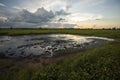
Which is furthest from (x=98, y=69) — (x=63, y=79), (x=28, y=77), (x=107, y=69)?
(x=28, y=77)

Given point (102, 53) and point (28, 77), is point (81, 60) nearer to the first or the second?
point (102, 53)

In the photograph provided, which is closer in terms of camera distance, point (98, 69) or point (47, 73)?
point (47, 73)

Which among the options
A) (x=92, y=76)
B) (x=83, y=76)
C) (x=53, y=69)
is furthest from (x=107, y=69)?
(x=53, y=69)

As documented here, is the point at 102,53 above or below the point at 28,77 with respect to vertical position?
above

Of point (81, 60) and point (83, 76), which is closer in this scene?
point (83, 76)

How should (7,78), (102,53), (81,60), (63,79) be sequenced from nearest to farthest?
(63,79)
(7,78)
(81,60)
(102,53)

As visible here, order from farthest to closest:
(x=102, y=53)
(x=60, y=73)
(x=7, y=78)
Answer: (x=102, y=53) → (x=7, y=78) → (x=60, y=73)

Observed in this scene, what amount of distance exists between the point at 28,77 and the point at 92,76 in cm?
502

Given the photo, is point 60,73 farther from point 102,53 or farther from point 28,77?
point 102,53

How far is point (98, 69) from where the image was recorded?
983 centimetres

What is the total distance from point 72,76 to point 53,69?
A: 1.72 meters

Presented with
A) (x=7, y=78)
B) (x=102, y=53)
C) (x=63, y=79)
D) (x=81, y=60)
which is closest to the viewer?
(x=63, y=79)

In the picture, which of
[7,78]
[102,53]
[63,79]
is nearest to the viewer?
[63,79]

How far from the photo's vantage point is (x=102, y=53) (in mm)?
13812
